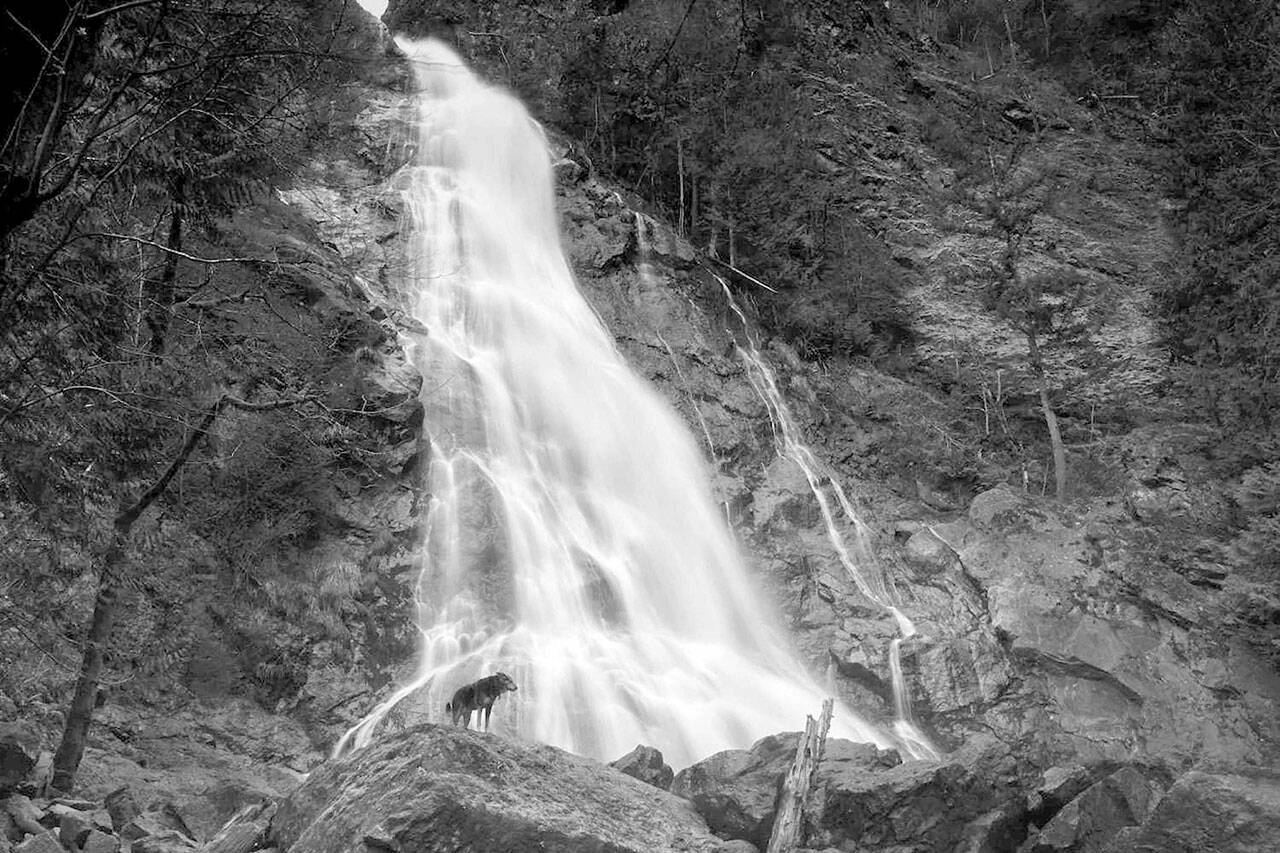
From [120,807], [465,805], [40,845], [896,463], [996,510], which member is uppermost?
[896,463]

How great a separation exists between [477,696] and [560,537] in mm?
5298

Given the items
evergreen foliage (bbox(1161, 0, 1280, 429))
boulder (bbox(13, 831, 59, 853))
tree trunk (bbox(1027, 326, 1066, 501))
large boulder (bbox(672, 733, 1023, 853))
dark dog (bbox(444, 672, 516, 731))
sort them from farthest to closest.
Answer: evergreen foliage (bbox(1161, 0, 1280, 429))
tree trunk (bbox(1027, 326, 1066, 501))
dark dog (bbox(444, 672, 516, 731))
large boulder (bbox(672, 733, 1023, 853))
boulder (bbox(13, 831, 59, 853))

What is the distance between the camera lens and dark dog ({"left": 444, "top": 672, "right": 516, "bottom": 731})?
8.63m

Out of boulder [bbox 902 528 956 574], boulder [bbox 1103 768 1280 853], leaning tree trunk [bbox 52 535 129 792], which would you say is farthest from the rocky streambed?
boulder [bbox 902 528 956 574]

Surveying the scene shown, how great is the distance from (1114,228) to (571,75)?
15.0 metres

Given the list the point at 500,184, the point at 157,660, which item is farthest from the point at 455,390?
the point at 500,184

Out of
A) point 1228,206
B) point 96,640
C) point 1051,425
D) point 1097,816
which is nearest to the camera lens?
point 1097,816

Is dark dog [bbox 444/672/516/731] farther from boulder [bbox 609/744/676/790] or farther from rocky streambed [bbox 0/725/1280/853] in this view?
rocky streambed [bbox 0/725/1280/853]

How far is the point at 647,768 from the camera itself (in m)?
7.41

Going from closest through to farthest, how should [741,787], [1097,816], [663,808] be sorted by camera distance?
1. [663,808]
2. [741,787]
3. [1097,816]

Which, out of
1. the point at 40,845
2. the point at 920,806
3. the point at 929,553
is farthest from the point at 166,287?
the point at 929,553

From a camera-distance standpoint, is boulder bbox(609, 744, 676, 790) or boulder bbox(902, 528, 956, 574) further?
boulder bbox(902, 528, 956, 574)

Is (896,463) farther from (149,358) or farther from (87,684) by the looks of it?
(149,358)

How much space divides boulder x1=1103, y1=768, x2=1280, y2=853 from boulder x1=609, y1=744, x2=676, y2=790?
3.12m
